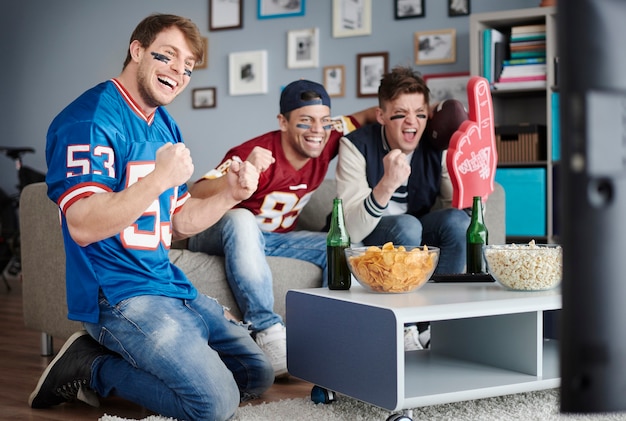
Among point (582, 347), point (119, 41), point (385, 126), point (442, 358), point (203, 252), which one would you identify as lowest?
point (442, 358)

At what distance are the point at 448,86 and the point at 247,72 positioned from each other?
4.66 ft

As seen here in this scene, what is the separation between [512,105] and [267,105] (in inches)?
62.8

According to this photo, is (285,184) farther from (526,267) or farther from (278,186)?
(526,267)

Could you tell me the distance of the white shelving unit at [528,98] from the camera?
406 centimetres

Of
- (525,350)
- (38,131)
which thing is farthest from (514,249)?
(38,131)

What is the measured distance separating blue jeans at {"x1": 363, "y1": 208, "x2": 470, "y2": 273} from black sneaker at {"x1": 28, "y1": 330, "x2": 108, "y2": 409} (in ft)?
3.69

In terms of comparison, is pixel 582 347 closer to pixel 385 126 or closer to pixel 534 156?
pixel 385 126

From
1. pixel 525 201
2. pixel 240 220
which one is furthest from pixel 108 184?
pixel 525 201

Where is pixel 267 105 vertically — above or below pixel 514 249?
above

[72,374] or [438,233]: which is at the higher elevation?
[438,233]

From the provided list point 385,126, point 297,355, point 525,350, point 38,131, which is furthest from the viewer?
point 38,131

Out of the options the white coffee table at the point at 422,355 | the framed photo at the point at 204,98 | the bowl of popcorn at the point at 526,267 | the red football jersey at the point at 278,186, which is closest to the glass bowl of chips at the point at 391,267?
the white coffee table at the point at 422,355

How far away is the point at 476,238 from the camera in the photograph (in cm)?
229

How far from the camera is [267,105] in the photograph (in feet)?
17.0
